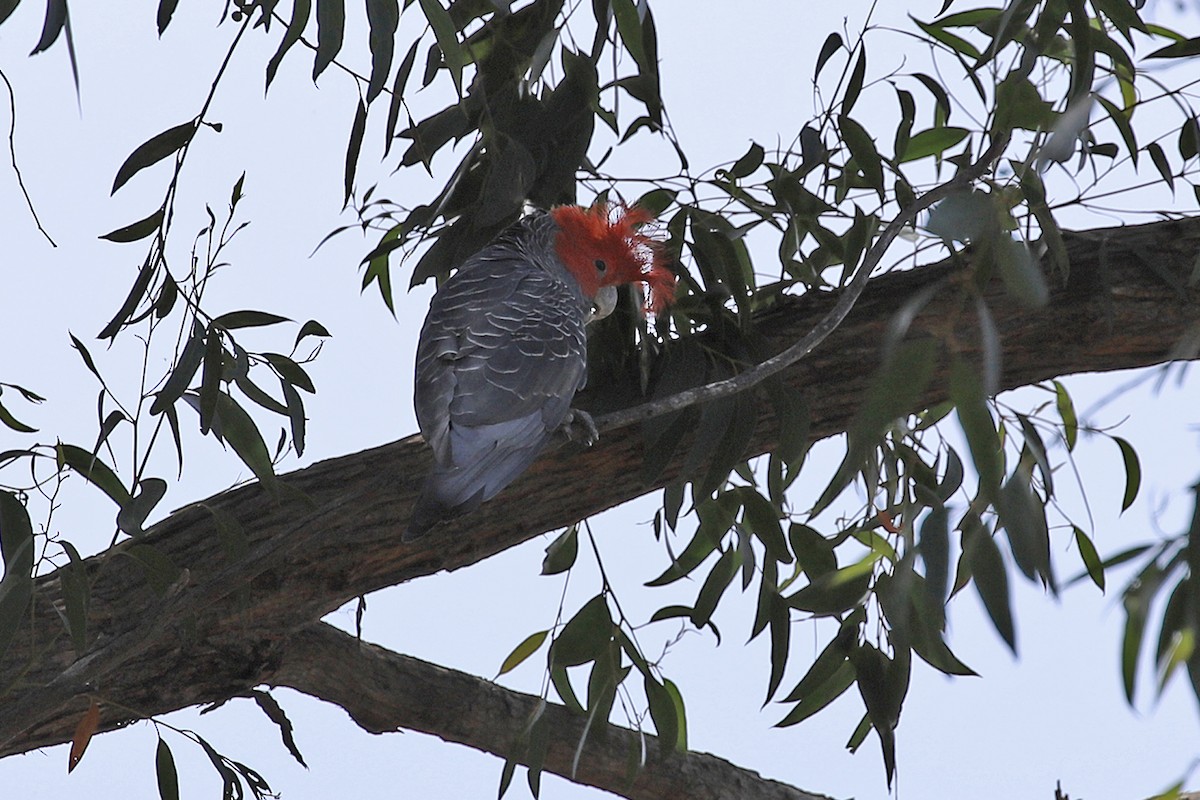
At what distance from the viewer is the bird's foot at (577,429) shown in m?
1.40

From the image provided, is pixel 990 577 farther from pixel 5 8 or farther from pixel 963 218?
pixel 5 8

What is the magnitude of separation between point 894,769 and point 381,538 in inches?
27.2

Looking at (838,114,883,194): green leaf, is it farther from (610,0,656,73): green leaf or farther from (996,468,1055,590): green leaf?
(996,468,1055,590): green leaf

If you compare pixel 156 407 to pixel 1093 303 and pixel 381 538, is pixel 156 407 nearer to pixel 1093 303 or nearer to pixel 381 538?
pixel 381 538

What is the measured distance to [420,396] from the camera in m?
1.38

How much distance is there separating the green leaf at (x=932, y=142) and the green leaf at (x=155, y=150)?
2.92 feet

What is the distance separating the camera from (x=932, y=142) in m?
1.61

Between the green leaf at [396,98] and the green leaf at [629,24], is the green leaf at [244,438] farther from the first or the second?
the green leaf at [629,24]

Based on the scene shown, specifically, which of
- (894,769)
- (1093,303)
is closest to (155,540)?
(894,769)

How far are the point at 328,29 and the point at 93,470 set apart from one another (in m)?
0.57

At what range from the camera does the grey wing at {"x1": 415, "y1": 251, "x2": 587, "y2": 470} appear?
51.4 inches

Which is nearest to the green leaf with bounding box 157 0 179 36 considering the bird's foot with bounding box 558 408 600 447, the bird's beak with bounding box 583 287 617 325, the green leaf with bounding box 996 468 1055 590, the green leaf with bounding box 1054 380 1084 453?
the bird's foot with bounding box 558 408 600 447

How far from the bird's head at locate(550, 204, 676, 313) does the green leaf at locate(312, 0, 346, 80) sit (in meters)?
0.55

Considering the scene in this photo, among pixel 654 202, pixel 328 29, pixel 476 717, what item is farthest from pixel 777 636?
pixel 328 29
